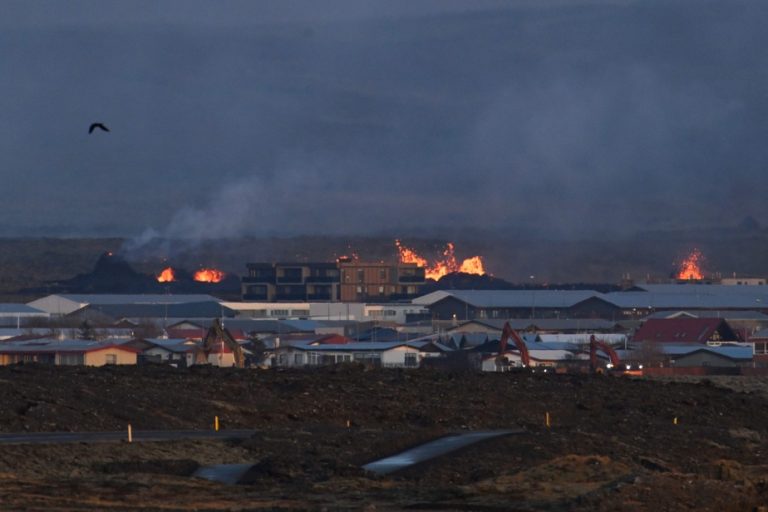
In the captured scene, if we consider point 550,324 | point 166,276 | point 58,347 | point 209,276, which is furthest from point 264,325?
point 209,276

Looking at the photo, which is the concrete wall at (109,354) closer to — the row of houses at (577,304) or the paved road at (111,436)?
the paved road at (111,436)

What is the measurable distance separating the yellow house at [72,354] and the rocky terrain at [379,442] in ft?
68.7

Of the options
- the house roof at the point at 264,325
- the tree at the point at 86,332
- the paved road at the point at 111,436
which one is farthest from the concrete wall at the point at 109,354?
the paved road at the point at 111,436

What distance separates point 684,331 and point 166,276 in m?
92.9

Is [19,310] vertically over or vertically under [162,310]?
over

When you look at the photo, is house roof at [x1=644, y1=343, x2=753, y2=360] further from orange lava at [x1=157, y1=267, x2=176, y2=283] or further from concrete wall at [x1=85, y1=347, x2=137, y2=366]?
orange lava at [x1=157, y1=267, x2=176, y2=283]

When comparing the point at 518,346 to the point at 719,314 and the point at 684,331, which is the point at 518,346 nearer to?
the point at 684,331

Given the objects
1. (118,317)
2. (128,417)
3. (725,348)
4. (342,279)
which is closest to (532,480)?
(128,417)

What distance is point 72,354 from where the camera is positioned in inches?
3418

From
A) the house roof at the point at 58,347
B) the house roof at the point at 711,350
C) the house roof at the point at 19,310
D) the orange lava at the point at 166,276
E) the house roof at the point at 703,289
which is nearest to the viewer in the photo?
the house roof at the point at 58,347

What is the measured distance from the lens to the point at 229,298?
6752 inches

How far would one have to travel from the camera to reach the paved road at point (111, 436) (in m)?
40.4

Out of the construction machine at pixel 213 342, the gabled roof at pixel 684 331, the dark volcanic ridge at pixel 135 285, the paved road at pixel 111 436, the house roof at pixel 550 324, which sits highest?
the dark volcanic ridge at pixel 135 285

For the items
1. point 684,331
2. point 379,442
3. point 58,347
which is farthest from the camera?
point 684,331
